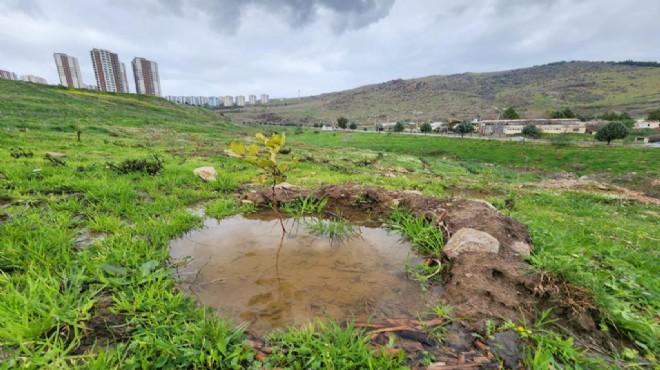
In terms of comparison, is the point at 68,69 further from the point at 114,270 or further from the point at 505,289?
the point at 505,289

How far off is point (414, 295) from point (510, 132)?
99972 millimetres

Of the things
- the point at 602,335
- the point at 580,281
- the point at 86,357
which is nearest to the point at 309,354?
the point at 86,357

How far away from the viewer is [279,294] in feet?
9.27

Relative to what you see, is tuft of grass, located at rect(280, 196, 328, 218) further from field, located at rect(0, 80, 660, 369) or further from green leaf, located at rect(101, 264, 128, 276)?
green leaf, located at rect(101, 264, 128, 276)

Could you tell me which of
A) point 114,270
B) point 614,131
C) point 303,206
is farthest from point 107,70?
point 614,131

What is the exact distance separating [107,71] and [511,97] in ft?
567

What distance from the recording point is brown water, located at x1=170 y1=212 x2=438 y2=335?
103 inches

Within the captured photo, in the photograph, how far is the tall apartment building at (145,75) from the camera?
292ft

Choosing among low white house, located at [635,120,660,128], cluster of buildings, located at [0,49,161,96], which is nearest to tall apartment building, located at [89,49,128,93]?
cluster of buildings, located at [0,49,161,96]

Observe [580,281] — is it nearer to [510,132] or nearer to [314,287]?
[314,287]

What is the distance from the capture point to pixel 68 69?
79.9 m

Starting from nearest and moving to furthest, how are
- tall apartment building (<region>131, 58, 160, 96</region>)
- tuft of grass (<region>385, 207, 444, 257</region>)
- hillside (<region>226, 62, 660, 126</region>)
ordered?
tuft of grass (<region>385, 207, 444, 257</region>), tall apartment building (<region>131, 58, 160, 96</region>), hillside (<region>226, 62, 660, 126</region>)

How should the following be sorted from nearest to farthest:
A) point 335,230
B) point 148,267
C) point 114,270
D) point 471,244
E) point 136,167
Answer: point 114,270 → point 148,267 → point 471,244 → point 335,230 → point 136,167

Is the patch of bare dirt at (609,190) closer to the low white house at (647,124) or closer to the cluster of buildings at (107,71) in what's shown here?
the low white house at (647,124)
